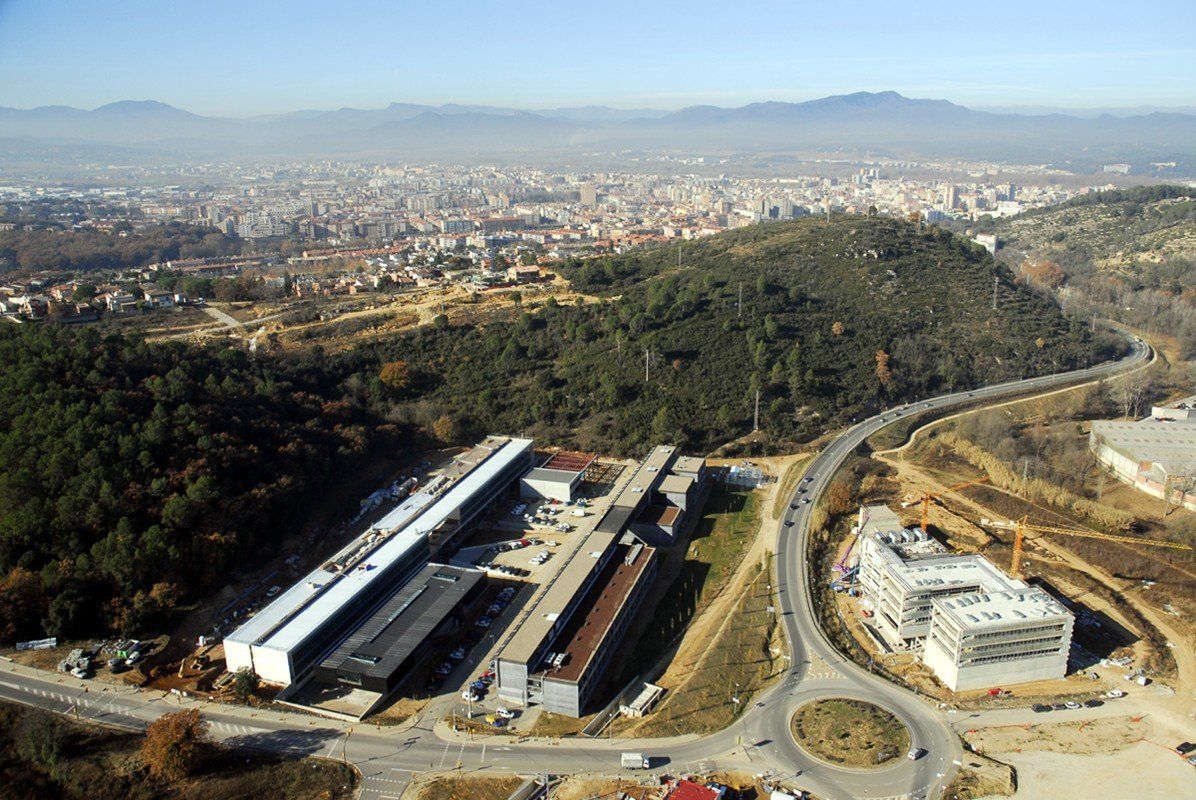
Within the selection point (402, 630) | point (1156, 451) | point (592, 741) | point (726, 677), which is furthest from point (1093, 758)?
point (1156, 451)

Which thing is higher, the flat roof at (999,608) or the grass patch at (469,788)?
the flat roof at (999,608)

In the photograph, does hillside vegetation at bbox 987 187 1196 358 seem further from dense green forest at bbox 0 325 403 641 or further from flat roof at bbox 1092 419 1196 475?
dense green forest at bbox 0 325 403 641

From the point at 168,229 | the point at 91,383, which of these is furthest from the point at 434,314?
the point at 168,229

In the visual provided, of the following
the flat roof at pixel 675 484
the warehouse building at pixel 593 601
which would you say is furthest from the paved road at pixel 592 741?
the flat roof at pixel 675 484

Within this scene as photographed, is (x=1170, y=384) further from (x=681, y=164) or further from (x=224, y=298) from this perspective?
(x=681, y=164)

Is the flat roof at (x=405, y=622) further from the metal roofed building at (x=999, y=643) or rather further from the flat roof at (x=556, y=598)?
the metal roofed building at (x=999, y=643)

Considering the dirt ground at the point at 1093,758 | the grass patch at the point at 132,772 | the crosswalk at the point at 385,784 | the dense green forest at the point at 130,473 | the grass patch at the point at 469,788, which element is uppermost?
the dense green forest at the point at 130,473

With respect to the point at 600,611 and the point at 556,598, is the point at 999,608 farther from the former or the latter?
the point at 556,598
